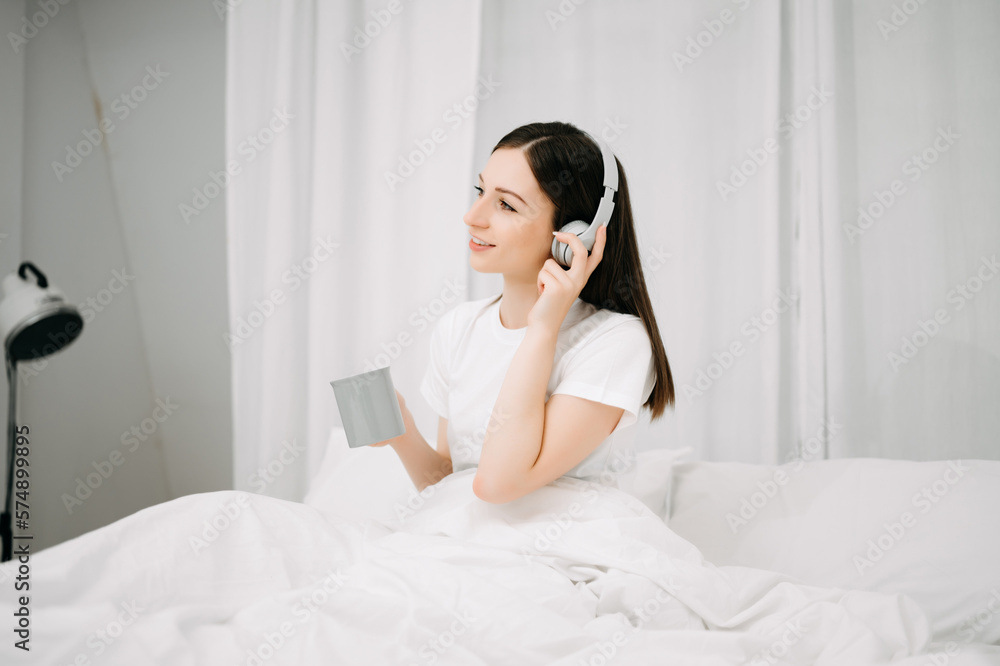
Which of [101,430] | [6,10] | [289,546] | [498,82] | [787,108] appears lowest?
[101,430]

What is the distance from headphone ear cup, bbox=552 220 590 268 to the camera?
3.73ft

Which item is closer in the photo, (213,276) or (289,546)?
(289,546)

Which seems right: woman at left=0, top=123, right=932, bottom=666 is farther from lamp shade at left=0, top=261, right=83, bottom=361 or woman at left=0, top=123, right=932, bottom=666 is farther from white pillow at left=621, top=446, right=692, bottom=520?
lamp shade at left=0, top=261, right=83, bottom=361

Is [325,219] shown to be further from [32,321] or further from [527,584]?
[527,584]

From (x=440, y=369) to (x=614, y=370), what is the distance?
42cm

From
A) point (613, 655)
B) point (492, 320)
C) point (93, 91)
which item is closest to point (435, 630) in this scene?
point (613, 655)

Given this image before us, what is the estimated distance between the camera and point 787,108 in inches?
75.7

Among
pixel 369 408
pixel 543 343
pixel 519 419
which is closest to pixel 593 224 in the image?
pixel 543 343

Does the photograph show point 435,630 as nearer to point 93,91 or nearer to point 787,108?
point 787,108

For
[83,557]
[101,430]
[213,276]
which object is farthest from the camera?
[213,276]

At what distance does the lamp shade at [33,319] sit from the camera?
1.18 metres

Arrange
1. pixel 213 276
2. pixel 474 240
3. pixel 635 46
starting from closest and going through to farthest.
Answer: pixel 474 240 → pixel 635 46 → pixel 213 276

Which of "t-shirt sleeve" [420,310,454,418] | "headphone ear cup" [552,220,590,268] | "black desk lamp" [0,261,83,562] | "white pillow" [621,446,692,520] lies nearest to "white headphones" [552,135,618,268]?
"headphone ear cup" [552,220,590,268]

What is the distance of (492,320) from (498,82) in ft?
3.99
